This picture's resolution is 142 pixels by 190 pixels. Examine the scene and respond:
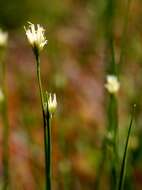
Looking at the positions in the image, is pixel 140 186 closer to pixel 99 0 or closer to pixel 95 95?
pixel 95 95

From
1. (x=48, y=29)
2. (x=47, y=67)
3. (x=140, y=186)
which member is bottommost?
(x=140, y=186)

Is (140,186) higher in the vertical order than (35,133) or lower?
lower

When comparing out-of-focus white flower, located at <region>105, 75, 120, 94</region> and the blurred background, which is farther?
the blurred background

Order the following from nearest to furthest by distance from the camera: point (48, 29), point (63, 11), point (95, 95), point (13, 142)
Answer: point (13, 142) < point (95, 95) < point (48, 29) < point (63, 11)

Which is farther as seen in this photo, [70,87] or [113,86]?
[70,87]

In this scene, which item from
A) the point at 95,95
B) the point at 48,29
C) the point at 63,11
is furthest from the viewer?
the point at 63,11

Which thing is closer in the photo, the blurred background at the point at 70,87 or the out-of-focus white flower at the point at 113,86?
the out-of-focus white flower at the point at 113,86

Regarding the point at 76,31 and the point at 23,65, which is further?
the point at 76,31

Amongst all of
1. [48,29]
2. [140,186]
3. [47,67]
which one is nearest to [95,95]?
[47,67]
